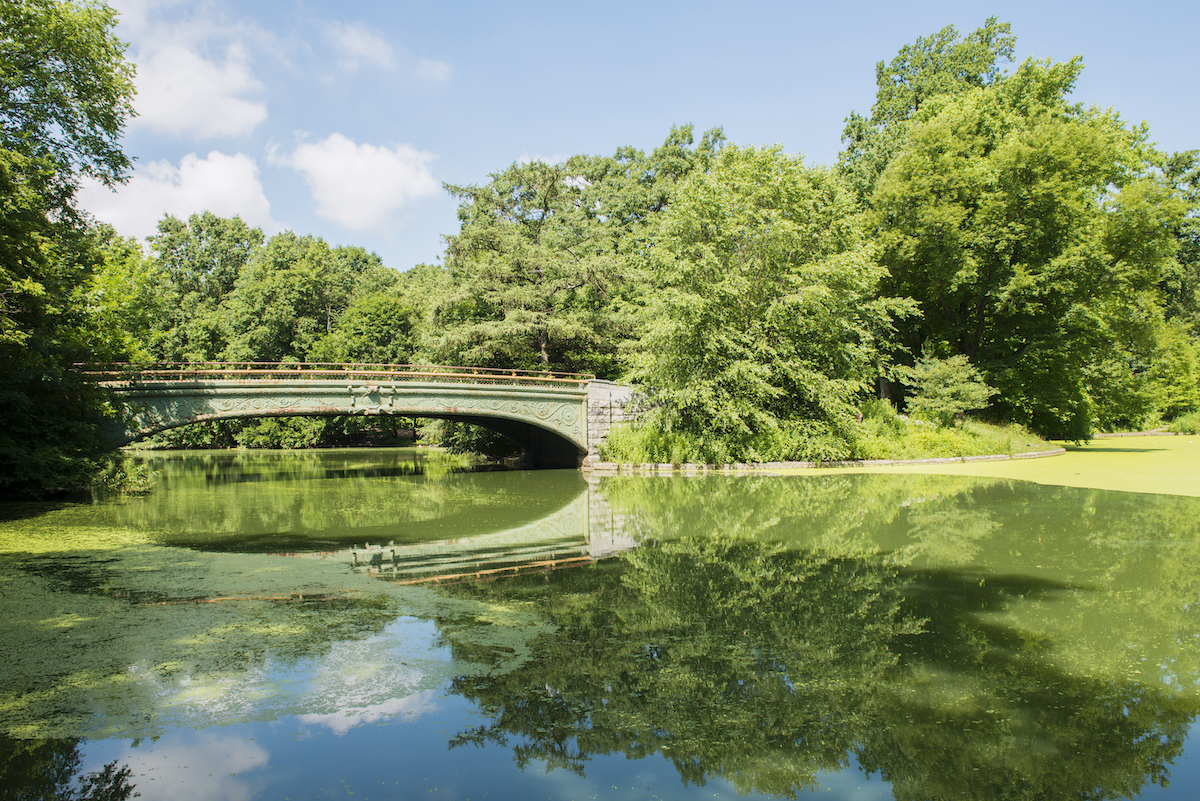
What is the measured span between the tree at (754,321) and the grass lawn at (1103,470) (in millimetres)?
2289

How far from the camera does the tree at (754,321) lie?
70.2 feet

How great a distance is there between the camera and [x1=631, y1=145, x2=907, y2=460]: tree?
70.2ft

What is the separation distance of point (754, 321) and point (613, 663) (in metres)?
18.3

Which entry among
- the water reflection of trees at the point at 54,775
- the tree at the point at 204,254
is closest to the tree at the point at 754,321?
the water reflection of trees at the point at 54,775

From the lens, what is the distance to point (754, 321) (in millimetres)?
22234

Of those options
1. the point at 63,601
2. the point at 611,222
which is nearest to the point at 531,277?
the point at 611,222

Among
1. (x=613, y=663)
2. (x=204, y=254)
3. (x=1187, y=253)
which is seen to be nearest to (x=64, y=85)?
(x=613, y=663)

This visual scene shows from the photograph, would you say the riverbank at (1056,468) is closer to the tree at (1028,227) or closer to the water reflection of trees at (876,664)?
the tree at (1028,227)

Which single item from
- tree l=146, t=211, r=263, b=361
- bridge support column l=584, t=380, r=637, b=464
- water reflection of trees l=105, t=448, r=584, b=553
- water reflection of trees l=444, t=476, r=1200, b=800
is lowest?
water reflection of trees l=444, t=476, r=1200, b=800

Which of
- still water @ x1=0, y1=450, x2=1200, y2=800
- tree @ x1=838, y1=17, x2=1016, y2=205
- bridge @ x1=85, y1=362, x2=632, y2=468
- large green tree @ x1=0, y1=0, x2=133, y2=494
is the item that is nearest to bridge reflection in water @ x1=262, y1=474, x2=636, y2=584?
still water @ x1=0, y1=450, x2=1200, y2=800

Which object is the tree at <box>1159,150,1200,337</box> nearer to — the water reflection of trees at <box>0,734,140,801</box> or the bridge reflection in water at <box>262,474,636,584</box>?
the bridge reflection in water at <box>262,474,636,584</box>

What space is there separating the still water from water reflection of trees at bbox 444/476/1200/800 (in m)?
0.02

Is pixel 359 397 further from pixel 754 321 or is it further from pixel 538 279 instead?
pixel 754 321

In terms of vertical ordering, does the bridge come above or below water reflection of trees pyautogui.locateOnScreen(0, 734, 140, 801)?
above
